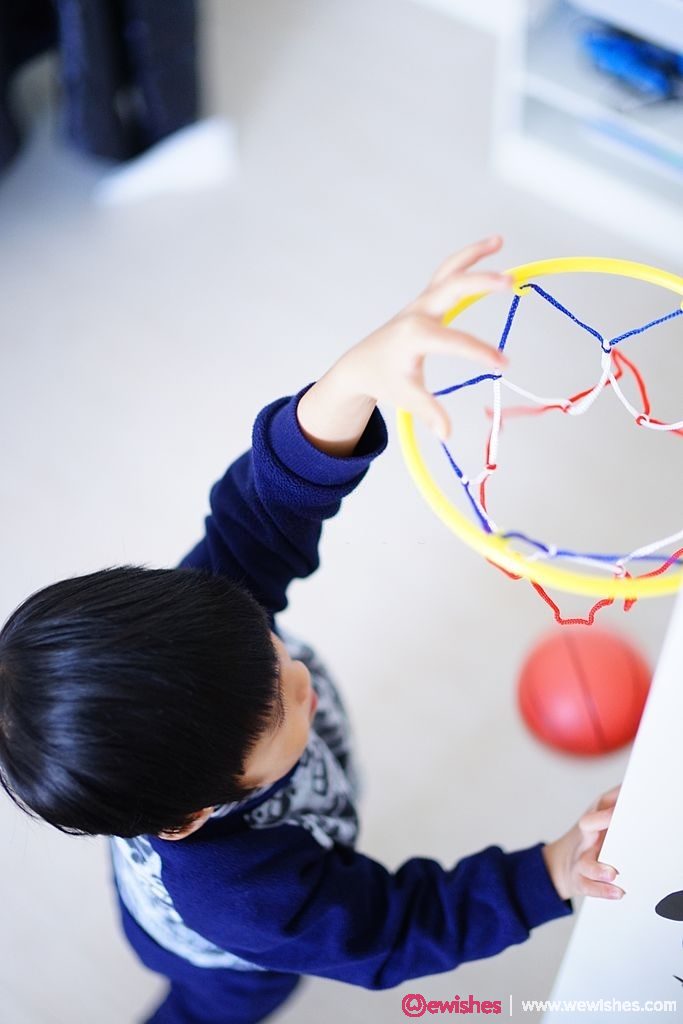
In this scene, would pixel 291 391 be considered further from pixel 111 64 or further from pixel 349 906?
pixel 349 906

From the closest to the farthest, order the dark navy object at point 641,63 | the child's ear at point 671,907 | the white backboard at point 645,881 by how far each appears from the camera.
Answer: the white backboard at point 645,881, the child's ear at point 671,907, the dark navy object at point 641,63

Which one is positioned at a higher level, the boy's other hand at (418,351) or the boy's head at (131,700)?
the boy's other hand at (418,351)

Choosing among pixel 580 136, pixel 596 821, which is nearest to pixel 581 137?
pixel 580 136

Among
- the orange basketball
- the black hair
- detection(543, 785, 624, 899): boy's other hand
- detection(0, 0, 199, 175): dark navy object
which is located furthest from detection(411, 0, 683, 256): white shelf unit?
the black hair

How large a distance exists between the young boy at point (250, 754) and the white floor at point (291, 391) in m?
0.29

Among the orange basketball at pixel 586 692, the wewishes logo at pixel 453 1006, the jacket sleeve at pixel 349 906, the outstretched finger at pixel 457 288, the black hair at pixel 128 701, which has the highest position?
the outstretched finger at pixel 457 288

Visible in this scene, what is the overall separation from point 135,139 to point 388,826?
1.07 metres

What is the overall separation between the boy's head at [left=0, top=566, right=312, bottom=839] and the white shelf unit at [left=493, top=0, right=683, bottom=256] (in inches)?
41.3

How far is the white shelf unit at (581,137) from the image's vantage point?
1466 millimetres

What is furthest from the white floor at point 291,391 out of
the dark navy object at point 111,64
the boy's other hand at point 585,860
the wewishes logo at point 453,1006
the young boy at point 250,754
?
the boy's other hand at point 585,860

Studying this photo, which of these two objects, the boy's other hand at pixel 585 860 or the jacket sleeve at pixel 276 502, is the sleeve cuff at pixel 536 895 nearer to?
the boy's other hand at pixel 585 860

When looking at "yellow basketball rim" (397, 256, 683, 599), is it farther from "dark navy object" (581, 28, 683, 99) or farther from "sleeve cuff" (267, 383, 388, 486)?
"dark navy object" (581, 28, 683, 99)

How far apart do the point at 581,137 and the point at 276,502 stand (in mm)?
1046

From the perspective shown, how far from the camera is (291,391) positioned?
141cm
